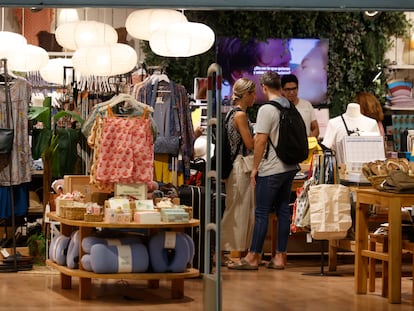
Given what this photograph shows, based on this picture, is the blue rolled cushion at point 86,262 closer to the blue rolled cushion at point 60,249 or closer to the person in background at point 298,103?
the blue rolled cushion at point 60,249

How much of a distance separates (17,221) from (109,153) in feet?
11.2

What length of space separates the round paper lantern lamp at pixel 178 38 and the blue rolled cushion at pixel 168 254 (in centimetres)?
272

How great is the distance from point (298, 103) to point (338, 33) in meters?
3.68

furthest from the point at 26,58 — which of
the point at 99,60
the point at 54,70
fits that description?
the point at 99,60

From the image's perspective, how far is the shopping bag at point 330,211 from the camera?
323 inches

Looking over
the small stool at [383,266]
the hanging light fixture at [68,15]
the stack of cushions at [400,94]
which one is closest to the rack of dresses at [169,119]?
the small stool at [383,266]

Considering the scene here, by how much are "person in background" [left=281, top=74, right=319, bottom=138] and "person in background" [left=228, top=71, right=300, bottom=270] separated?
1344 millimetres

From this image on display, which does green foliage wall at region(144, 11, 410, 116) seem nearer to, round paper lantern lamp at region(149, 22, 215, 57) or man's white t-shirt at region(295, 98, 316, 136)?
man's white t-shirt at region(295, 98, 316, 136)

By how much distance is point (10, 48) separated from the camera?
33.3 ft

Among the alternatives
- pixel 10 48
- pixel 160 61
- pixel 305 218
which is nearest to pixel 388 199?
pixel 305 218

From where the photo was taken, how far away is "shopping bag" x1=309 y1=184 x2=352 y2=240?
8211mm

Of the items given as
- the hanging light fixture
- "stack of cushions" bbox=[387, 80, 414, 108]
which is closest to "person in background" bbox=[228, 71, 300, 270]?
the hanging light fixture

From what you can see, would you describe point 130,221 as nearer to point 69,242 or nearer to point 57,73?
point 69,242

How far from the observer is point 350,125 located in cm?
1036
